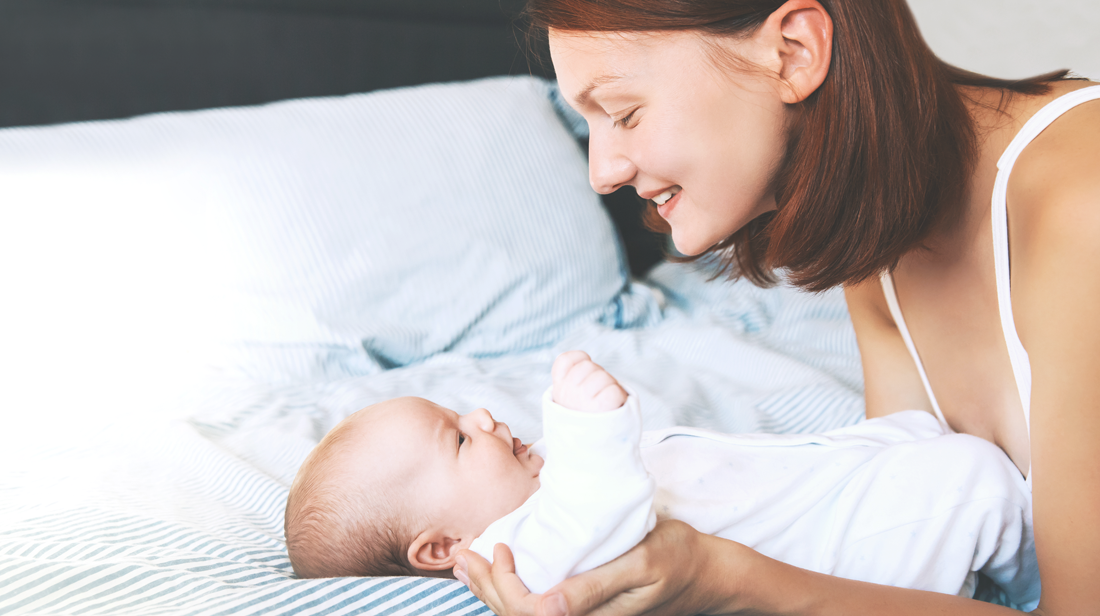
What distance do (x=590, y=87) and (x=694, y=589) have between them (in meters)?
0.53

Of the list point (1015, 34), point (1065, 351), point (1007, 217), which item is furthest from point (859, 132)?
point (1015, 34)

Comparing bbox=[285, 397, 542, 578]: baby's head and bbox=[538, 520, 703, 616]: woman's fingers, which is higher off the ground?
bbox=[538, 520, 703, 616]: woman's fingers

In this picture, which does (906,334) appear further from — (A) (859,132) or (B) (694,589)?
(B) (694,589)

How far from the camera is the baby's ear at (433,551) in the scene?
2.82 feet

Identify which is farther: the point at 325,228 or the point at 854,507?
the point at 325,228

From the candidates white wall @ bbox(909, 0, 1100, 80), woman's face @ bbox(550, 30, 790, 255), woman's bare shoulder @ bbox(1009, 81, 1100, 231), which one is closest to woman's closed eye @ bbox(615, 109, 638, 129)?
woman's face @ bbox(550, 30, 790, 255)

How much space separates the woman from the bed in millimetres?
417

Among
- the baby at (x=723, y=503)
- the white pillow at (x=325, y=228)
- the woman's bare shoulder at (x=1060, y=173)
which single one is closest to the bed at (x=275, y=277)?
the white pillow at (x=325, y=228)

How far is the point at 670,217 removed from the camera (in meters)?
0.94

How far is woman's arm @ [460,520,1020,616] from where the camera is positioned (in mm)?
647

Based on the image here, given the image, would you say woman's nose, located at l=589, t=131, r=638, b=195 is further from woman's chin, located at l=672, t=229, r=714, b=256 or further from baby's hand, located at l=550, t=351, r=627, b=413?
baby's hand, located at l=550, t=351, r=627, b=413

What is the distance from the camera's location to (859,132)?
810 millimetres

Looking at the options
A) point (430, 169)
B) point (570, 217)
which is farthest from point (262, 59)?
point (570, 217)

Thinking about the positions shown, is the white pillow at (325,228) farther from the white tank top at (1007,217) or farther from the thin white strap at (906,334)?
the white tank top at (1007,217)
